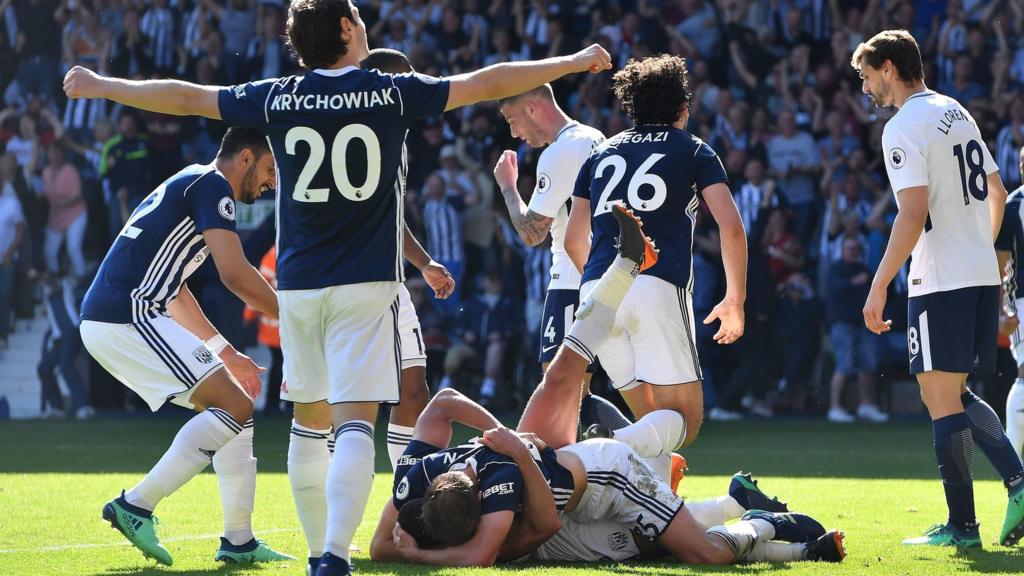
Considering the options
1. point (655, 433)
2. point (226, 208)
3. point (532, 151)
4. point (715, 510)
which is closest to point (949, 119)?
point (655, 433)

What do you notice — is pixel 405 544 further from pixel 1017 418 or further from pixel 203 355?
pixel 1017 418

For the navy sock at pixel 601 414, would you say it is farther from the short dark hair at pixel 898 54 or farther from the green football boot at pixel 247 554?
the short dark hair at pixel 898 54

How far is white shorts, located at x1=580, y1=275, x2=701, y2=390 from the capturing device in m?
6.53

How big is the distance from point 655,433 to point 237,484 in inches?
77.6

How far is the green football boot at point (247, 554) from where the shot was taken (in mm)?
6133

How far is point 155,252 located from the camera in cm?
639

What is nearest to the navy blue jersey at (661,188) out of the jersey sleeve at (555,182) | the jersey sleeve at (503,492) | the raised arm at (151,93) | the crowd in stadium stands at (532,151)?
the jersey sleeve at (555,182)

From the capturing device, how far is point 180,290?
677cm

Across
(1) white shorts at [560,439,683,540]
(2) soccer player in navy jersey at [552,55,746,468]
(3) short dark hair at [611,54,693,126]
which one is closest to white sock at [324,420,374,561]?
(1) white shorts at [560,439,683,540]

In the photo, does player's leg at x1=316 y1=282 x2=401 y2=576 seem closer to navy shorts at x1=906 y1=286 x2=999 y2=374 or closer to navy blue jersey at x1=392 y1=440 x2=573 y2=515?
navy blue jersey at x1=392 y1=440 x2=573 y2=515

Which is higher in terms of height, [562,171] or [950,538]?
[562,171]

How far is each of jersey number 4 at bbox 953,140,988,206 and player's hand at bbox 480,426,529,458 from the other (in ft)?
8.47

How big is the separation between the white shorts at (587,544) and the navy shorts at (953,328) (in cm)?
169

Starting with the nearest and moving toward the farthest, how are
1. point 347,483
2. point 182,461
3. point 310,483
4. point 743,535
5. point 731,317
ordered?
1. point 347,483
2. point 310,483
3. point 743,535
4. point 182,461
5. point 731,317
